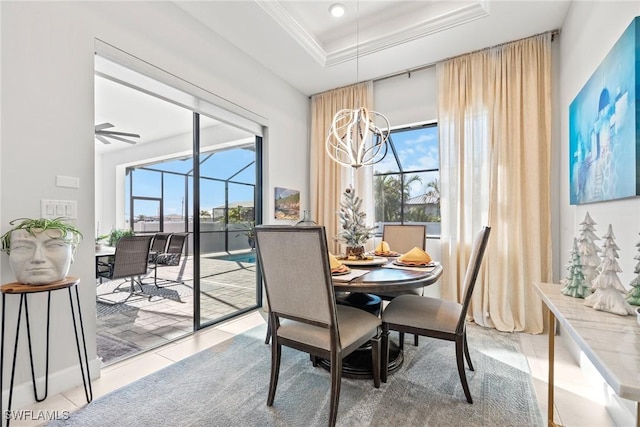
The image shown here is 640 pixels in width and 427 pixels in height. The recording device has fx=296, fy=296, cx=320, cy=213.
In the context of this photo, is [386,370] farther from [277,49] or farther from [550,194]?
[277,49]

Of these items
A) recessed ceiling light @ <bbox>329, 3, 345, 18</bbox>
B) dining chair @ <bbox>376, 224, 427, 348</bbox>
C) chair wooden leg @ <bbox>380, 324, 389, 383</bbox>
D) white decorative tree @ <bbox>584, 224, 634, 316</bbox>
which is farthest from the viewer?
dining chair @ <bbox>376, 224, 427, 348</bbox>

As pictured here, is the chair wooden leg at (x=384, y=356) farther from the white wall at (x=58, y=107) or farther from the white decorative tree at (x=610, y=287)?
the white wall at (x=58, y=107)

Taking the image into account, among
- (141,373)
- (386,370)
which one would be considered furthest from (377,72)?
(141,373)

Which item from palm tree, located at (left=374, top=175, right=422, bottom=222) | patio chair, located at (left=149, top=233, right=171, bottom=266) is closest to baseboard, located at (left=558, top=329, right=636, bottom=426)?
palm tree, located at (left=374, top=175, right=422, bottom=222)

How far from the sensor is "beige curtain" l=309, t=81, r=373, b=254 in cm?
411

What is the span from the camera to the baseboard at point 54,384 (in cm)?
173

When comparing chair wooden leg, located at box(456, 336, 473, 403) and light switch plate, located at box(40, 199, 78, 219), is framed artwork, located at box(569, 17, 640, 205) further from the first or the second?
light switch plate, located at box(40, 199, 78, 219)

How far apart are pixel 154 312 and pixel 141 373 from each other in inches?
58.6

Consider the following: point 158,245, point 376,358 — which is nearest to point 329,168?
point 158,245

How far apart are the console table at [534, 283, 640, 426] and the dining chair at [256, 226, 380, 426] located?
0.96m

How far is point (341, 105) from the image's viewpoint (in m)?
4.26

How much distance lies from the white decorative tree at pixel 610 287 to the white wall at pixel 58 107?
290 cm

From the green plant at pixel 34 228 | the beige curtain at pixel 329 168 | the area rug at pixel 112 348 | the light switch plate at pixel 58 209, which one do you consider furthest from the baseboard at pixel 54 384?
the beige curtain at pixel 329 168

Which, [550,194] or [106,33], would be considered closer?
[106,33]
